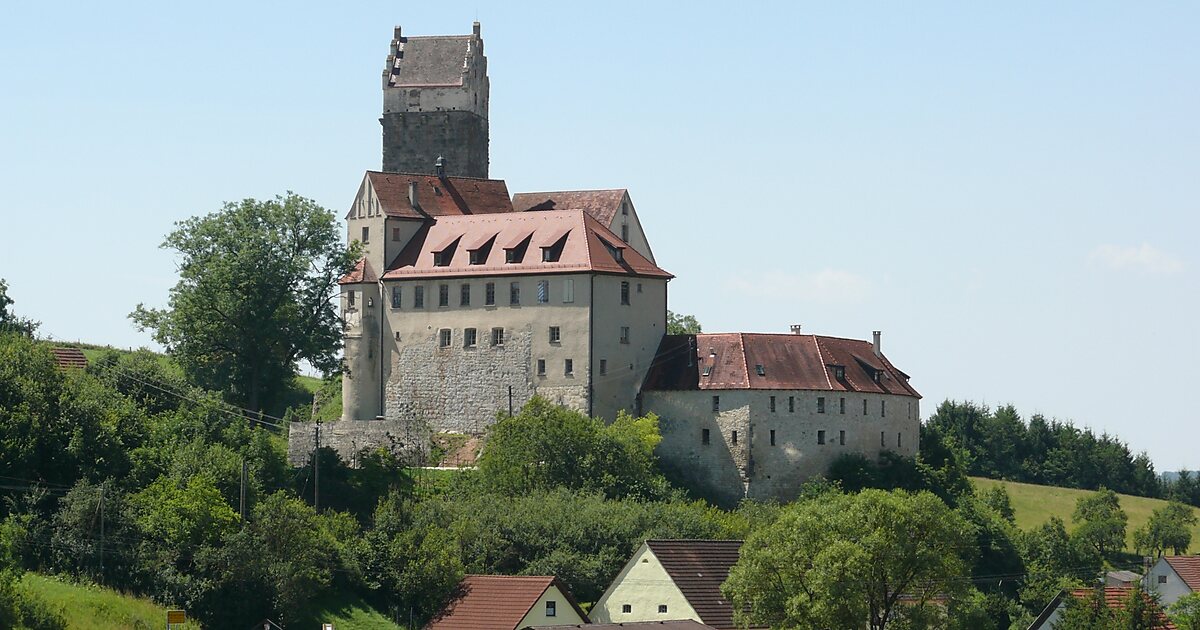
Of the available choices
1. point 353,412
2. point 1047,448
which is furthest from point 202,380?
point 1047,448

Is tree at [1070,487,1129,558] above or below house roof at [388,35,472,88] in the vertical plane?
below

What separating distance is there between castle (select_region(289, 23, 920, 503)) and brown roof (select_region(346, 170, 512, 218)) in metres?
0.12

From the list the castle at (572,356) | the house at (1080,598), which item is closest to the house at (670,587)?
the house at (1080,598)

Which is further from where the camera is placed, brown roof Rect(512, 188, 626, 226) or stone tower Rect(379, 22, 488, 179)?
stone tower Rect(379, 22, 488, 179)

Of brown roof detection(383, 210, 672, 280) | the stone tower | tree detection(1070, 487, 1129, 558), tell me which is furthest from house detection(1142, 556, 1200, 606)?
the stone tower

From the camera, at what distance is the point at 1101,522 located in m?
120

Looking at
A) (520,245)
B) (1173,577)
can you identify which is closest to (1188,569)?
(1173,577)

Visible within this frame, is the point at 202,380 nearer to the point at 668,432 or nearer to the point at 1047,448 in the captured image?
the point at 668,432

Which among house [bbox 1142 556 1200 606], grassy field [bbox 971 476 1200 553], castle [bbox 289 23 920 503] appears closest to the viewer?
house [bbox 1142 556 1200 606]

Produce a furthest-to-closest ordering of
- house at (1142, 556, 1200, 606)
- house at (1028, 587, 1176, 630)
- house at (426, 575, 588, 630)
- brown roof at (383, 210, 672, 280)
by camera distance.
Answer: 1. brown roof at (383, 210, 672, 280)
2. house at (1142, 556, 1200, 606)
3. house at (1028, 587, 1176, 630)
4. house at (426, 575, 588, 630)

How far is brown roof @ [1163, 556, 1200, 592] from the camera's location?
9094 cm

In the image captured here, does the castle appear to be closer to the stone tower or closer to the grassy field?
the stone tower

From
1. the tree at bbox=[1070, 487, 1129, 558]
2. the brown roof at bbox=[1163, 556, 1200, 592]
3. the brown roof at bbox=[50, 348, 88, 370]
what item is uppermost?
the brown roof at bbox=[50, 348, 88, 370]

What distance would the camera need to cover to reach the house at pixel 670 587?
77.4 m
